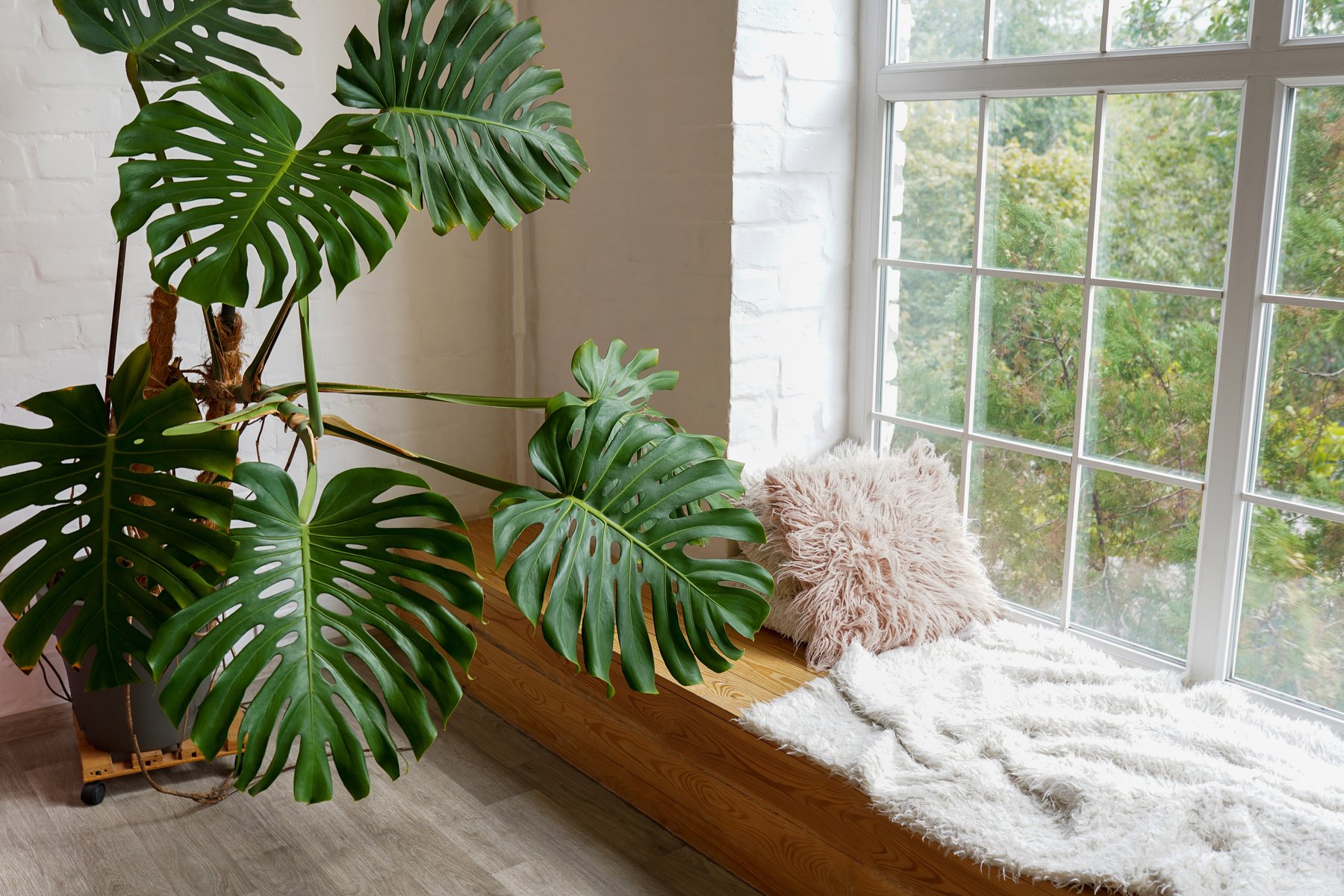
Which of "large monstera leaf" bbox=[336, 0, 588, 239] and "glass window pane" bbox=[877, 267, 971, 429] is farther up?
"large monstera leaf" bbox=[336, 0, 588, 239]

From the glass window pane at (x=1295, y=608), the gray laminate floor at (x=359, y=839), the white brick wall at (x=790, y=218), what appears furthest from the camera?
the white brick wall at (x=790, y=218)

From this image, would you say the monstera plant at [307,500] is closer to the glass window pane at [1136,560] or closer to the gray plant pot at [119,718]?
the gray plant pot at [119,718]

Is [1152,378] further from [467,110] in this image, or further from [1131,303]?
[467,110]

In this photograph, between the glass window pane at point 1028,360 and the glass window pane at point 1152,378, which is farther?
the glass window pane at point 1028,360

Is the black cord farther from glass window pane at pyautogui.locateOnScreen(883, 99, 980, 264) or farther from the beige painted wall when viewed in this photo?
glass window pane at pyautogui.locateOnScreen(883, 99, 980, 264)

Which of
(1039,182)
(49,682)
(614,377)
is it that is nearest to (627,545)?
(614,377)

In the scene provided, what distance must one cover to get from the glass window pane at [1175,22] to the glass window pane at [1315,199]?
0.17 metres

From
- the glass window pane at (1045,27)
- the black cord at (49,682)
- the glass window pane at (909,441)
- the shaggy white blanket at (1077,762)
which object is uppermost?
the glass window pane at (1045,27)

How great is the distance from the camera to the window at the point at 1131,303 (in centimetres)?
191

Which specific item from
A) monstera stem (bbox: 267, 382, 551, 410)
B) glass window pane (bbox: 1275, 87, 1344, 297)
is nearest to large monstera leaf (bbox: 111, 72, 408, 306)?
monstera stem (bbox: 267, 382, 551, 410)

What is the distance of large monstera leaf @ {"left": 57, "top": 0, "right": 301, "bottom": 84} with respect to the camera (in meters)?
1.75

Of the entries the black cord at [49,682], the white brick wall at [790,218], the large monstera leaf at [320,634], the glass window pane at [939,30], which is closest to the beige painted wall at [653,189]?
the white brick wall at [790,218]

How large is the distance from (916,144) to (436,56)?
44.7 inches

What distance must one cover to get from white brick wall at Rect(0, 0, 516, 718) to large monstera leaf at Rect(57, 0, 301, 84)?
0.64 meters
